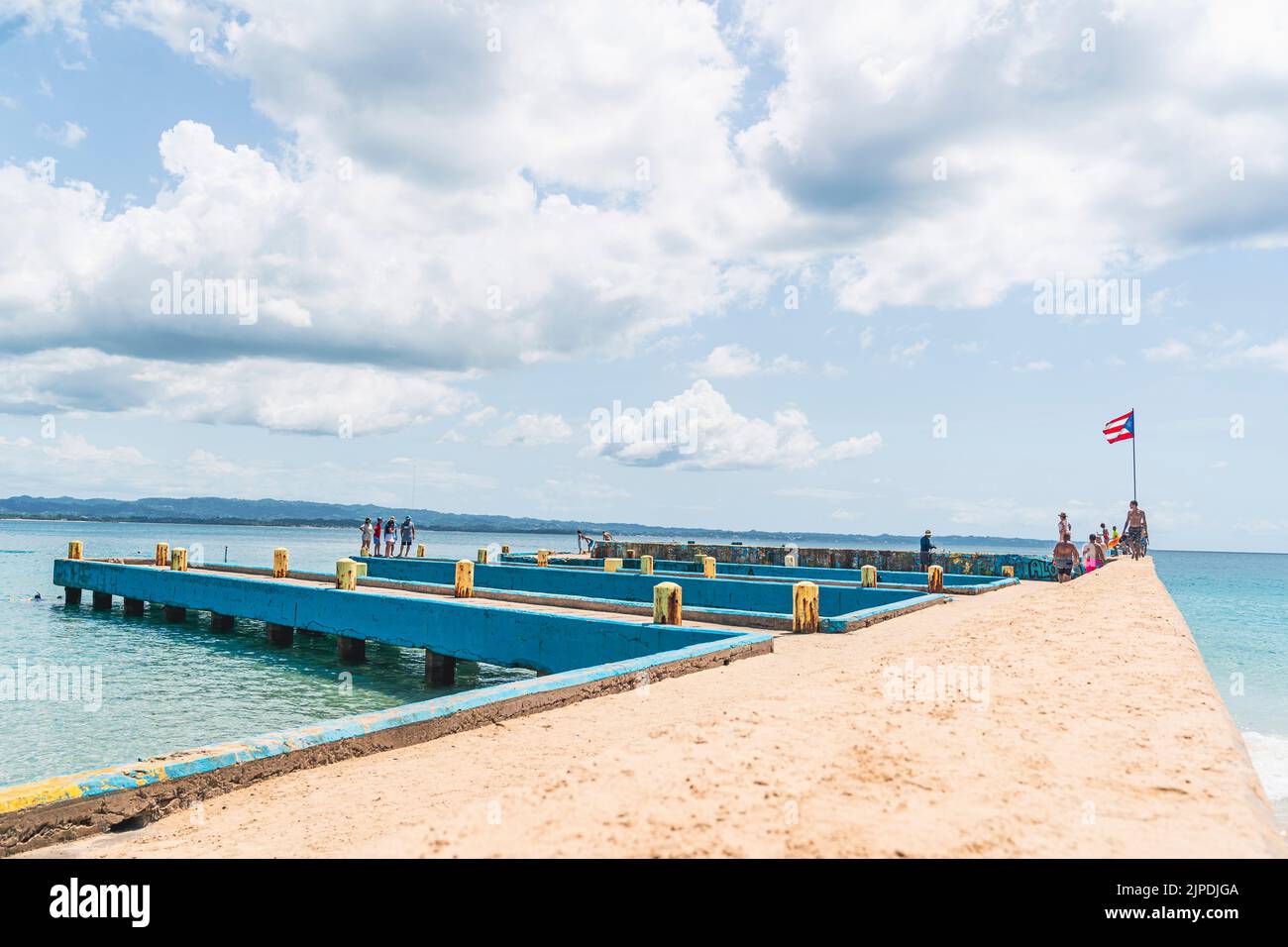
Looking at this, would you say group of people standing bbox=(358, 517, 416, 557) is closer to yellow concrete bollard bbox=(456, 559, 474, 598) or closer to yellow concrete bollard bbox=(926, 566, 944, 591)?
yellow concrete bollard bbox=(456, 559, 474, 598)

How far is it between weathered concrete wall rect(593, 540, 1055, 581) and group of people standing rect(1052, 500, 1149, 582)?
1.68m

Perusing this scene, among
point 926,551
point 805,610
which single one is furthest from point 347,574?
point 926,551

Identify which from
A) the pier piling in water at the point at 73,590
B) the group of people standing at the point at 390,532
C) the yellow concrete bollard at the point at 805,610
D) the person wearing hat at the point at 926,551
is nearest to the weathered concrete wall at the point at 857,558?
the person wearing hat at the point at 926,551

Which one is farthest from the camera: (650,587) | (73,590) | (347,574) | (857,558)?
(857,558)

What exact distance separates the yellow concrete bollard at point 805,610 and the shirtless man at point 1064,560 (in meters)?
15.7

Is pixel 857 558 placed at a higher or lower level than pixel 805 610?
lower

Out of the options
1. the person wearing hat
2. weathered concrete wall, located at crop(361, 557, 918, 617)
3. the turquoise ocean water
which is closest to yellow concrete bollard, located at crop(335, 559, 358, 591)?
the turquoise ocean water

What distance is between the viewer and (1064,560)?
84.5 feet

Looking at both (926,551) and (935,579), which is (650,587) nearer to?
(935,579)

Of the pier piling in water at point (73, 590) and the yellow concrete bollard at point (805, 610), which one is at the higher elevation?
the yellow concrete bollard at point (805, 610)

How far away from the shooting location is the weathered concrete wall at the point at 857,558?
29.2 meters

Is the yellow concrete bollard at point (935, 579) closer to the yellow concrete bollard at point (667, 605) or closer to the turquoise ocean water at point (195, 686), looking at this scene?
the turquoise ocean water at point (195, 686)

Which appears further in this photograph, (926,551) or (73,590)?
(926,551)

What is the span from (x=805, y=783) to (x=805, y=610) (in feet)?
30.7
